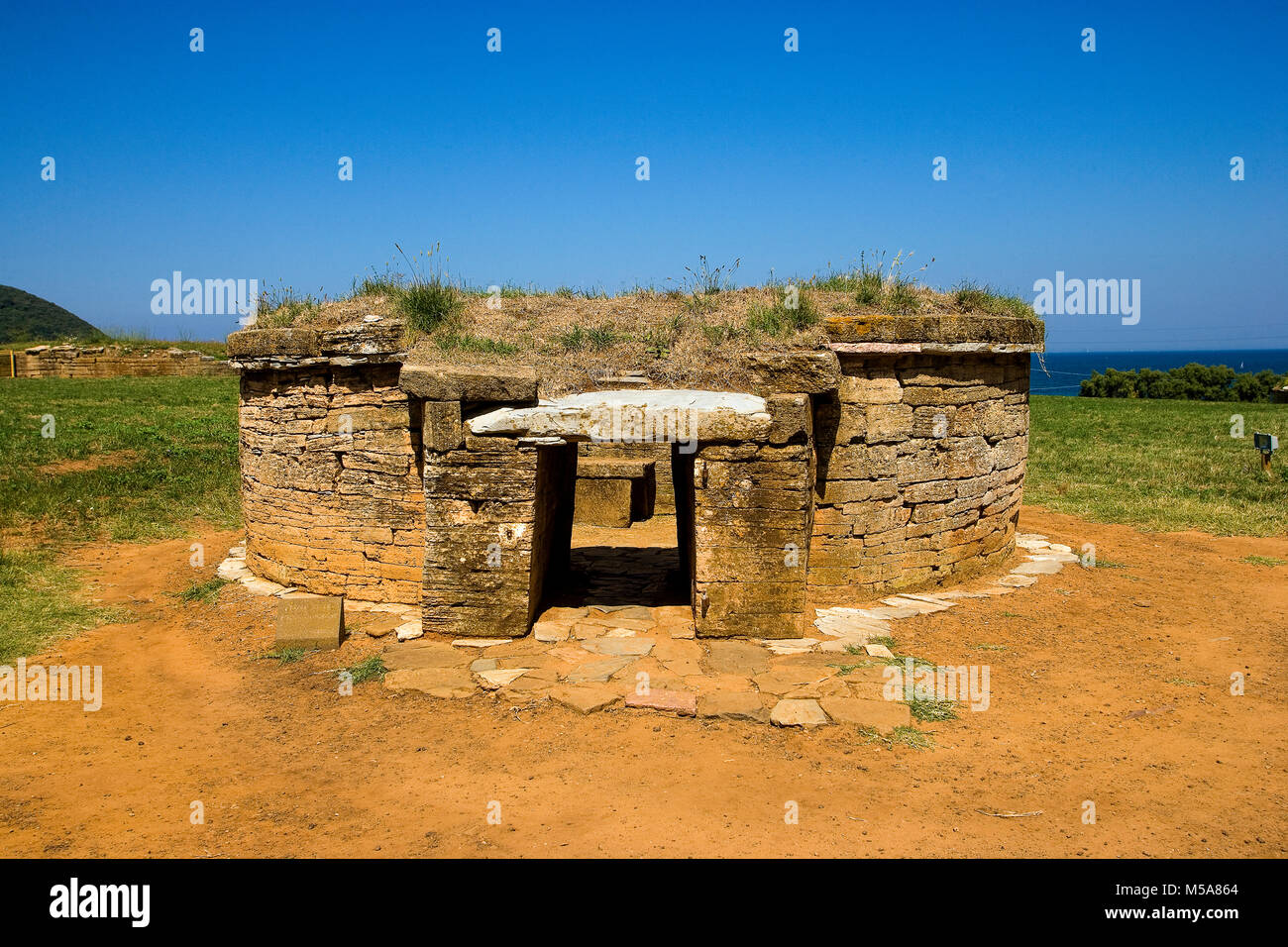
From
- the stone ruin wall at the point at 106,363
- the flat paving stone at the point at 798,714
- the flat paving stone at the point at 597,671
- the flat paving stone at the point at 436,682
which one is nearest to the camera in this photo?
the flat paving stone at the point at 798,714

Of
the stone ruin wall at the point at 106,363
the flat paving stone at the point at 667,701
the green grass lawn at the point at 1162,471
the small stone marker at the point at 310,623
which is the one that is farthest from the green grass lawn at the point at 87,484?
the green grass lawn at the point at 1162,471

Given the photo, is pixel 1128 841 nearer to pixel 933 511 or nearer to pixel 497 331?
pixel 933 511

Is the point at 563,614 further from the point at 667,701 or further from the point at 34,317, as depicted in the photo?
the point at 34,317

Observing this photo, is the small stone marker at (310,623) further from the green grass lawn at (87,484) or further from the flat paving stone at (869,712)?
the flat paving stone at (869,712)

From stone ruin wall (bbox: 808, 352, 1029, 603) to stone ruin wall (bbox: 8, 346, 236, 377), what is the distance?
2813 centimetres

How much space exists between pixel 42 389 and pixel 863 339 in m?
24.3

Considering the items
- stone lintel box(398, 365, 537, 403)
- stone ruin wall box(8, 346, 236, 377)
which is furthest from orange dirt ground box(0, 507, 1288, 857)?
stone ruin wall box(8, 346, 236, 377)

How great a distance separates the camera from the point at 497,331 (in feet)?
29.3

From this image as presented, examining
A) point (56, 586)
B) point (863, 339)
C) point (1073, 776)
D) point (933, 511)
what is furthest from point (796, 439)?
point (56, 586)

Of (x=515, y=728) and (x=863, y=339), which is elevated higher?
(x=863, y=339)

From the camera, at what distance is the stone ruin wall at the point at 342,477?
25.2 feet

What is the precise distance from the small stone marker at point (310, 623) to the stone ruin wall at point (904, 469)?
4497 mm

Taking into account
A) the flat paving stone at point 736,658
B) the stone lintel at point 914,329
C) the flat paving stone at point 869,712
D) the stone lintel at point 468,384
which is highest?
the stone lintel at point 914,329

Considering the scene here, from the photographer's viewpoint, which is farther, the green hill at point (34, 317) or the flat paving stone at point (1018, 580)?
the green hill at point (34, 317)
